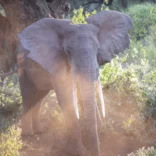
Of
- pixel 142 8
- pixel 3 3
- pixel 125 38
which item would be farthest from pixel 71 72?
pixel 142 8

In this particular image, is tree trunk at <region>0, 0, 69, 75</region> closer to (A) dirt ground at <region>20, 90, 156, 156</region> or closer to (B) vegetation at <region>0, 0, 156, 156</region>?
(B) vegetation at <region>0, 0, 156, 156</region>

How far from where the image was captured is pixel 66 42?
4109mm

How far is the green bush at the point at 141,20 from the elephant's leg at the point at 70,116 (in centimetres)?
732

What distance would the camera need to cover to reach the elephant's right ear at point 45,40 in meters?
4.12

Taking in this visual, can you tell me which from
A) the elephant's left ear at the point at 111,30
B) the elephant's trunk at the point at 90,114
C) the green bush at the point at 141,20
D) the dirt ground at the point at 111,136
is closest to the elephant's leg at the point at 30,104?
the dirt ground at the point at 111,136

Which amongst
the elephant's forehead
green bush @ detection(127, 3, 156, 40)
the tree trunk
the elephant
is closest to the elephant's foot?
the elephant

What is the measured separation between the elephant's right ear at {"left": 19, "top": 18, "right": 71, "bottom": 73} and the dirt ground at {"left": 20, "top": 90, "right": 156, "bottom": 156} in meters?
1.20

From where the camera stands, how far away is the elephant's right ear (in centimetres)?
412

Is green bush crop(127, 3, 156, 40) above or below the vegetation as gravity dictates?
below

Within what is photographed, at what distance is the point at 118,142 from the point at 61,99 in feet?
3.46

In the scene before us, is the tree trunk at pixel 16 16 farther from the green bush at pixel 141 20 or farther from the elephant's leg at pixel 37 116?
the green bush at pixel 141 20

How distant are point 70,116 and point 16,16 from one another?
231 centimetres

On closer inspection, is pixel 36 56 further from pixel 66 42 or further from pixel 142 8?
pixel 142 8

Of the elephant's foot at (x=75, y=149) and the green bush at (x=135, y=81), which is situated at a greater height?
the green bush at (x=135, y=81)
